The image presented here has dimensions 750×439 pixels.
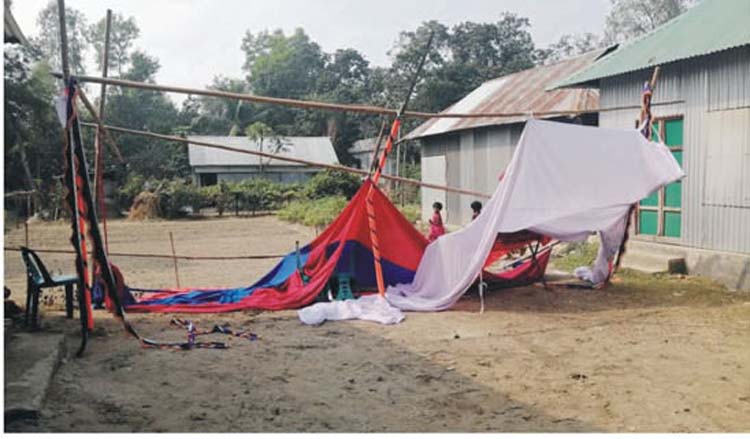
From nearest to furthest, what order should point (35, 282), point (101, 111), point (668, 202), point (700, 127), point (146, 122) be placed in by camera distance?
point (35, 282) < point (101, 111) < point (700, 127) < point (668, 202) < point (146, 122)

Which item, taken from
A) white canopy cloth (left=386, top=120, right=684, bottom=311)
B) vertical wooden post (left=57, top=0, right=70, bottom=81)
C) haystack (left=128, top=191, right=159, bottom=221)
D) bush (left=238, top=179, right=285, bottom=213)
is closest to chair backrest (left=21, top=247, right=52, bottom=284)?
vertical wooden post (left=57, top=0, right=70, bottom=81)

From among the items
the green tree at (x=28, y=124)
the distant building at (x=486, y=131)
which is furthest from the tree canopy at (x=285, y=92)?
the distant building at (x=486, y=131)

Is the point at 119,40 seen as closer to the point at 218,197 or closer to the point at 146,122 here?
the point at 146,122

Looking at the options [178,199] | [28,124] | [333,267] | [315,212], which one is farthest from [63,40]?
[178,199]

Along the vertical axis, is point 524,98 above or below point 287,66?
below

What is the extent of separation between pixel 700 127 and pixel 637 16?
80.3ft

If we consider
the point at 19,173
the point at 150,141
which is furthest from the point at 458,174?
the point at 150,141

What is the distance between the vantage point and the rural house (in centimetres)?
770

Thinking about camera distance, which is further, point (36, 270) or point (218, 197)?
point (218, 197)

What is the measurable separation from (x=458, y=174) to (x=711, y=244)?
7065 mm

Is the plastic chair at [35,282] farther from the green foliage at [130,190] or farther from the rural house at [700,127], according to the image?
the green foliage at [130,190]

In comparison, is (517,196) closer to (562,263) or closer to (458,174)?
(562,263)

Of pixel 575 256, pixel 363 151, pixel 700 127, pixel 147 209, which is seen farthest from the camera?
pixel 363 151

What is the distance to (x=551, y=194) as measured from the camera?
656 cm
